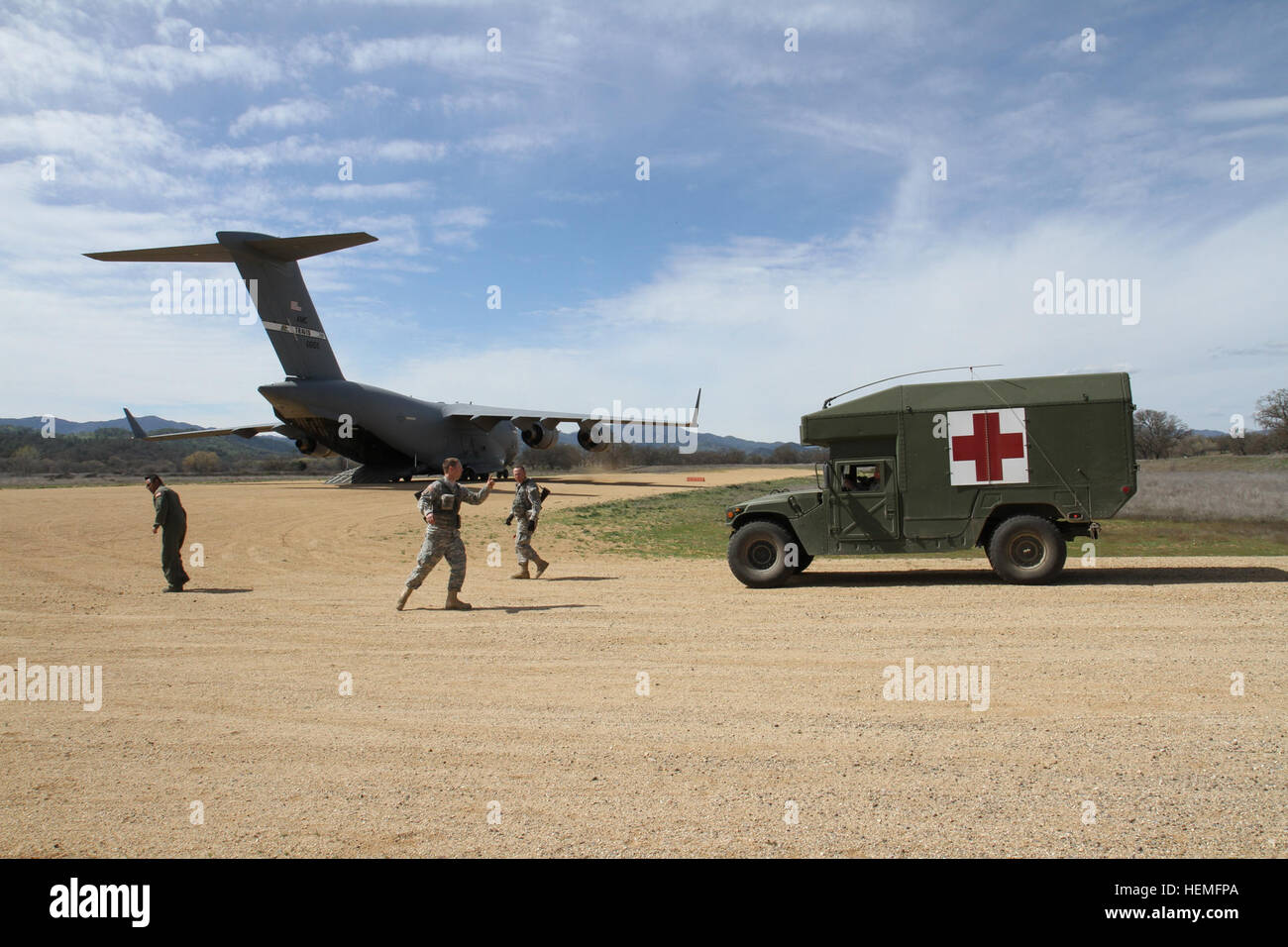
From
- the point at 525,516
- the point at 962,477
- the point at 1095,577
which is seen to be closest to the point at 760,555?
the point at 962,477

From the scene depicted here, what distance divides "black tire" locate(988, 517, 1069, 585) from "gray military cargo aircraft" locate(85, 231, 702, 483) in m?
22.3

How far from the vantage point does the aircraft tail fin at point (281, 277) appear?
29.5 m

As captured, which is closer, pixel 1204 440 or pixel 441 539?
pixel 441 539

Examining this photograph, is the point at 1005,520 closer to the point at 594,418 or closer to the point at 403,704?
the point at 403,704

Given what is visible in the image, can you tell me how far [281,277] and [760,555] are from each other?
26989 millimetres

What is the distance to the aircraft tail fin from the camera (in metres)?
29.5

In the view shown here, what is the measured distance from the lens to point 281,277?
32125 mm

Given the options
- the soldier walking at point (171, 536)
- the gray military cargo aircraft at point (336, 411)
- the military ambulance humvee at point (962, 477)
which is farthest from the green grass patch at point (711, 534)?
the gray military cargo aircraft at point (336, 411)

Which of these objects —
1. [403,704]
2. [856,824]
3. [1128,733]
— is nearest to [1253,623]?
[1128,733]

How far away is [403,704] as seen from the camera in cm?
664

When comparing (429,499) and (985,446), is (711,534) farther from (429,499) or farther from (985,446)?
(429,499)

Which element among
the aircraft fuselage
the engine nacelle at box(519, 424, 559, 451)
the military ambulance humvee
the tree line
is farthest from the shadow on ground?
the tree line

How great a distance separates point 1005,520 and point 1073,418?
178cm

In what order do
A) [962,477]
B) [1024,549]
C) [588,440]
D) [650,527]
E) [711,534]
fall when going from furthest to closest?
[588,440] < [650,527] < [711,534] < [962,477] < [1024,549]
